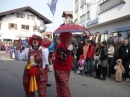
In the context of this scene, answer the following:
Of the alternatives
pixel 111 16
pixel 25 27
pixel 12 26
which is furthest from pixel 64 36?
pixel 25 27

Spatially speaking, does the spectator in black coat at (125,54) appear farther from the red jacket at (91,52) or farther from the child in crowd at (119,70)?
the red jacket at (91,52)

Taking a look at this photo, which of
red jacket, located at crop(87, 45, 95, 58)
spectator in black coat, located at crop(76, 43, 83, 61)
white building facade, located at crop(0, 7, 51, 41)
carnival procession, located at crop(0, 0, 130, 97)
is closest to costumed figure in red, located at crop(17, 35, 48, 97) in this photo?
carnival procession, located at crop(0, 0, 130, 97)

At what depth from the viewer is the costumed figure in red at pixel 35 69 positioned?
4242 millimetres

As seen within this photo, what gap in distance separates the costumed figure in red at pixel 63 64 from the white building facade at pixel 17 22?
3187 cm

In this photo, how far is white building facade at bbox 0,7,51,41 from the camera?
121 ft

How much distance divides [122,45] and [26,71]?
212 inches

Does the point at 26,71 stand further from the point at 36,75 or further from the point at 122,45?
the point at 122,45

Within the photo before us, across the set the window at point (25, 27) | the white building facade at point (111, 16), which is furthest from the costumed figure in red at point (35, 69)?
the window at point (25, 27)

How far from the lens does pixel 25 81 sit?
14.1 feet

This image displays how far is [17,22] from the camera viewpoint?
3856 cm

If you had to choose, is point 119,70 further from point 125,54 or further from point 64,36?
point 64,36

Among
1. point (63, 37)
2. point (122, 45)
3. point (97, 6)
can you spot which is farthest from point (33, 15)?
point (63, 37)

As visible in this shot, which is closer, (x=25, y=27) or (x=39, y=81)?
(x=39, y=81)

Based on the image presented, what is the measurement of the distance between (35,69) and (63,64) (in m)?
0.68
